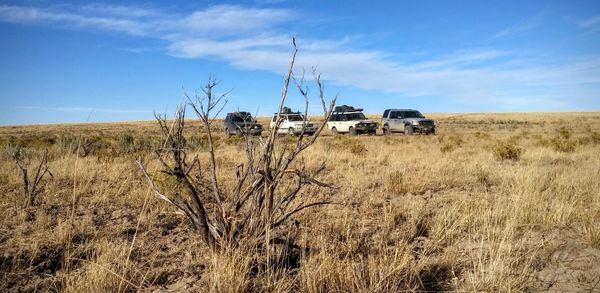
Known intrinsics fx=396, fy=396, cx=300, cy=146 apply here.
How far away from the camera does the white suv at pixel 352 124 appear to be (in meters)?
25.9

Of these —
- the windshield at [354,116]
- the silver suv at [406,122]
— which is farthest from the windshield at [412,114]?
the windshield at [354,116]

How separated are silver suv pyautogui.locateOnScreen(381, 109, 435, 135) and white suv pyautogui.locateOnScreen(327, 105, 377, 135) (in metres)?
0.98

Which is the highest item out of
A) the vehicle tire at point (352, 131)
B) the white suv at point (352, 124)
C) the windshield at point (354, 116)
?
the windshield at point (354, 116)

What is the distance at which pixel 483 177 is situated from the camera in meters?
7.40

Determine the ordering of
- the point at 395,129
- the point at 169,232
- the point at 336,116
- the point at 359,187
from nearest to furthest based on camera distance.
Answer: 1. the point at 169,232
2. the point at 359,187
3. the point at 395,129
4. the point at 336,116

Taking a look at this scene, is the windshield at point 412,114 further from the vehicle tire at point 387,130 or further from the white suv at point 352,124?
the white suv at point 352,124

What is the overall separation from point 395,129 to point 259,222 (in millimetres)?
23261

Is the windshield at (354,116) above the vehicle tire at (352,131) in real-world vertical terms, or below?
above

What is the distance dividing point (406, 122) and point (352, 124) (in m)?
3.58

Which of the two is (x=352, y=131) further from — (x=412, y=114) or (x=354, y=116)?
(x=412, y=114)

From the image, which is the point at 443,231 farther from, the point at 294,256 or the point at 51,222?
the point at 51,222

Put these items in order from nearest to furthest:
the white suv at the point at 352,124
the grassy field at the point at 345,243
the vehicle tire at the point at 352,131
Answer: the grassy field at the point at 345,243 → the white suv at the point at 352,124 → the vehicle tire at the point at 352,131

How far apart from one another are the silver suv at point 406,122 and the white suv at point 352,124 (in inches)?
38.4

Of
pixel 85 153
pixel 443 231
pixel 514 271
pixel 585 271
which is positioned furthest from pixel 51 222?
pixel 85 153
